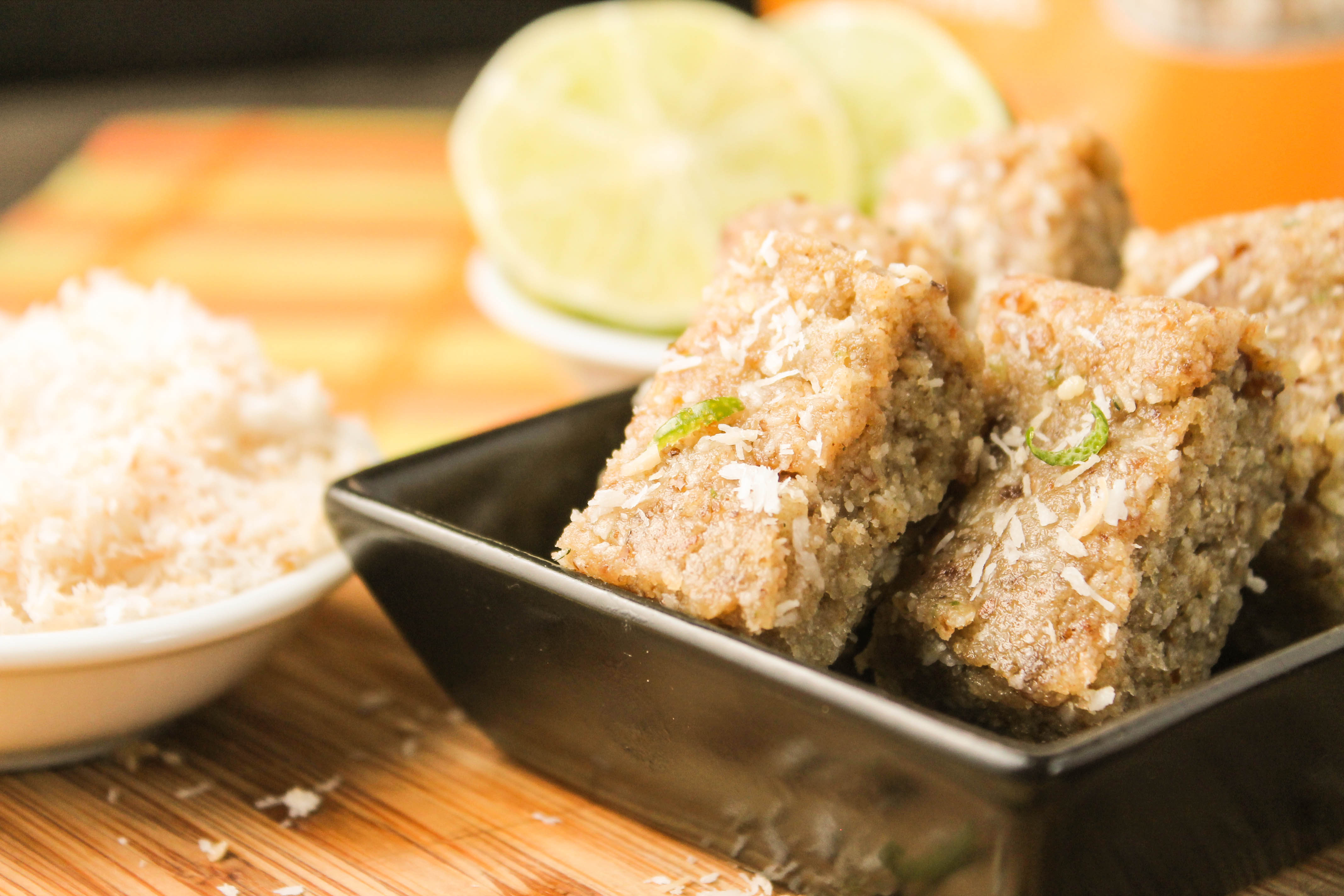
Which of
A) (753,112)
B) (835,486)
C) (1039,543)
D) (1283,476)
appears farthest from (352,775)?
(753,112)

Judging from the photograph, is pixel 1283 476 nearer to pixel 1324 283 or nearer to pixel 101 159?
pixel 1324 283

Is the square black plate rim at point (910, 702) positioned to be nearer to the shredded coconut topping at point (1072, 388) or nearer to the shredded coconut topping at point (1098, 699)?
the shredded coconut topping at point (1098, 699)

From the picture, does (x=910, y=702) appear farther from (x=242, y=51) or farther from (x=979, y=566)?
(x=242, y=51)

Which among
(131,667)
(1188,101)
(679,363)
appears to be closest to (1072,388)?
(679,363)

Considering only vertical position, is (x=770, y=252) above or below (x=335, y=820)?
above

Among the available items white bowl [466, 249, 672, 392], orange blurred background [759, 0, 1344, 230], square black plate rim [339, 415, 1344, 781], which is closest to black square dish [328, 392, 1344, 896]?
square black plate rim [339, 415, 1344, 781]

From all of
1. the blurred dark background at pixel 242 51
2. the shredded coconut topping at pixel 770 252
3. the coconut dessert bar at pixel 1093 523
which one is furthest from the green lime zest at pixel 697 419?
the blurred dark background at pixel 242 51
